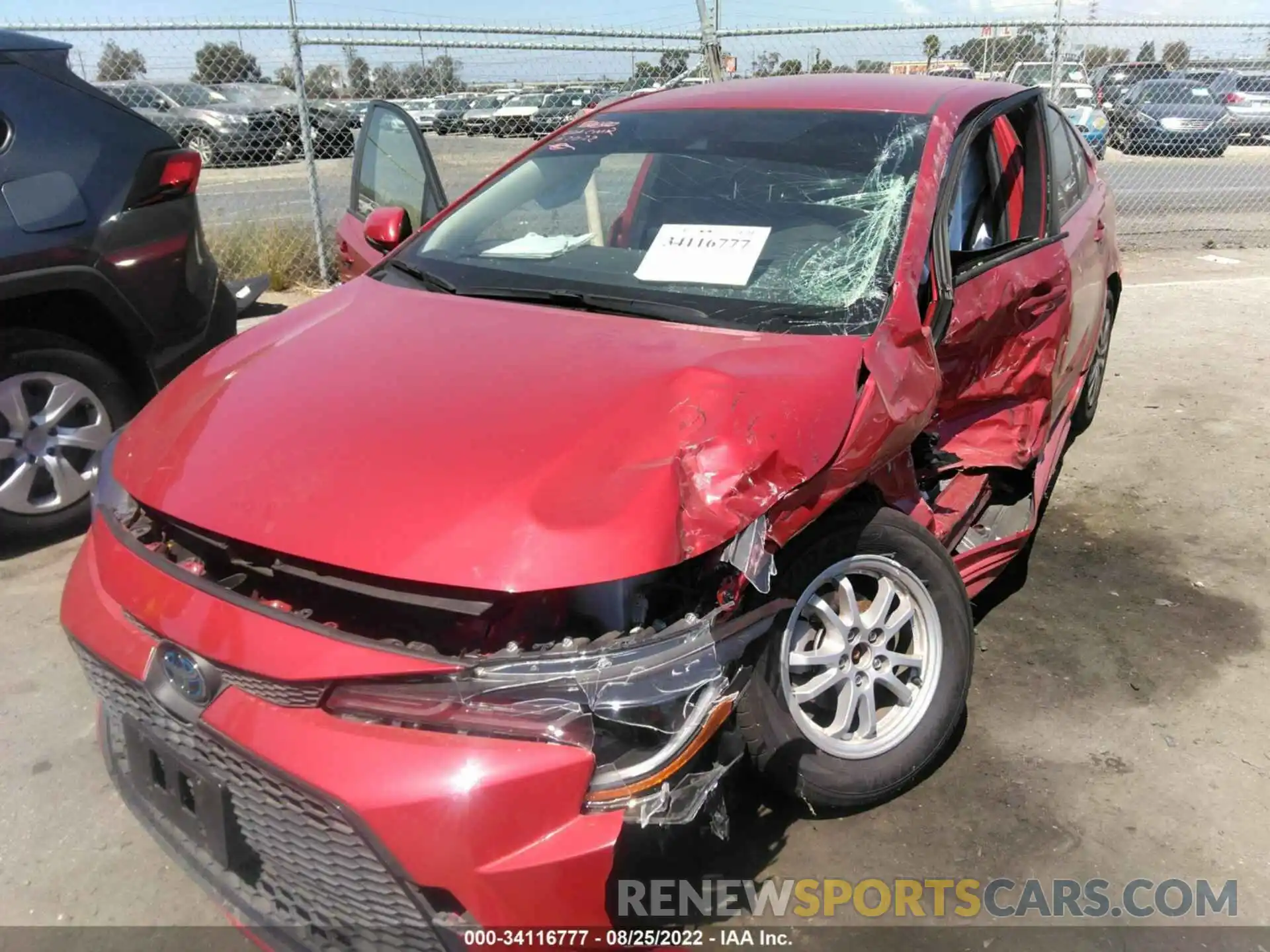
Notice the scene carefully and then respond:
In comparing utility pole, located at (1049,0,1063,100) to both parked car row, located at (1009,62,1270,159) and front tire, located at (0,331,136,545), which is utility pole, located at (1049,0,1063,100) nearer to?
parked car row, located at (1009,62,1270,159)

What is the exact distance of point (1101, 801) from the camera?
8.73ft

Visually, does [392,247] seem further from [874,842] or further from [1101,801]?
[1101,801]

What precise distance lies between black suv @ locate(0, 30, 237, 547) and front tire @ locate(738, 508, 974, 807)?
10.3 feet

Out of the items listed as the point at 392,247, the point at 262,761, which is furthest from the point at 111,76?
the point at 262,761

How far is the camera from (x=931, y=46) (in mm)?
10391

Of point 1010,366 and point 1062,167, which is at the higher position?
point 1062,167

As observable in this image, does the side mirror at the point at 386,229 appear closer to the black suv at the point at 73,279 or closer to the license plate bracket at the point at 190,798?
the black suv at the point at 73,279

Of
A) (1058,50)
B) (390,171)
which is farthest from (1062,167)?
(1058,50)

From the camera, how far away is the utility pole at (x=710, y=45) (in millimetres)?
8727

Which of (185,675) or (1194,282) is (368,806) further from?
(1194,282)

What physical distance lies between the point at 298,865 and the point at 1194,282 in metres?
9.20

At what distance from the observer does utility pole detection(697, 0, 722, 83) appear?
8.73m

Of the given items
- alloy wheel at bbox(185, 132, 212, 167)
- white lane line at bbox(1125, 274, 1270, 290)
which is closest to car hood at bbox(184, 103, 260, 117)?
alloy wheel at bbox(185, 132, 212, 167)

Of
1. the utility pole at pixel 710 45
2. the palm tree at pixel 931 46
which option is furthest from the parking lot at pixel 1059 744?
the palm tree at pixel 931 46
